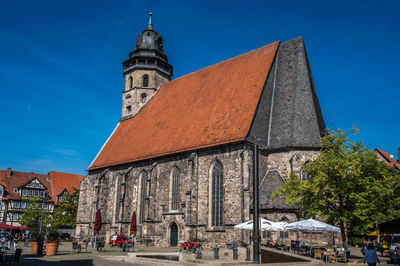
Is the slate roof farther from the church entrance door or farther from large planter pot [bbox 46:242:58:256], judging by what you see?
large planter pot [bbox 46:242:58:256]

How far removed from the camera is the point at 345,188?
62.2 feet

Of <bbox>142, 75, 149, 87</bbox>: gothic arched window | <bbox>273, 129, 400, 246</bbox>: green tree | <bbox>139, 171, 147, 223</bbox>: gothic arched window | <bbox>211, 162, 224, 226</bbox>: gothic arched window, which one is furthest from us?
<bbox>142, 75, 149, 87</bbox>: gothic arched window

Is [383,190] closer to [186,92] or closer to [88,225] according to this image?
[186,92]

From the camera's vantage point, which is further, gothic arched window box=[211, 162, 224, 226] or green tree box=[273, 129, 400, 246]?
gothic arched window box=[211, 162, 224, 226]

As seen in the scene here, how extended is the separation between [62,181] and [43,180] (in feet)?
8.87

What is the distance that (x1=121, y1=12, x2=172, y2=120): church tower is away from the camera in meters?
39.3

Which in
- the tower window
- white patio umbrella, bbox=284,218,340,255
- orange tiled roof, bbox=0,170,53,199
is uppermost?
the tower window

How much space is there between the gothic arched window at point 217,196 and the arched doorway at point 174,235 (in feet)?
10.8

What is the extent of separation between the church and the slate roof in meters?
17.9

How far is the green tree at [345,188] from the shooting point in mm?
18766

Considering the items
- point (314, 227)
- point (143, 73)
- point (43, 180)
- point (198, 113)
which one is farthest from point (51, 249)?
point (43, 180)

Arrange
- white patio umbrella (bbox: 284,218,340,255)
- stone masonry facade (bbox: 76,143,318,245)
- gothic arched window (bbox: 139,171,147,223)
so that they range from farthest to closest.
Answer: gothic arched window (bbox: 139,171,147,223), stone masonry facade (bbox: 76,143,318,245), white patio umbrella (bbox: 284,218,340,255)

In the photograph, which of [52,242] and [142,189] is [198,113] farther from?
[52,242]

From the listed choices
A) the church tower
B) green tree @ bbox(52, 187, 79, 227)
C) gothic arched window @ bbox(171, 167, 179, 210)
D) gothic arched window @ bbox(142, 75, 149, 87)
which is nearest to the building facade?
green tree @ bbox(52, 187, 79, 227)
